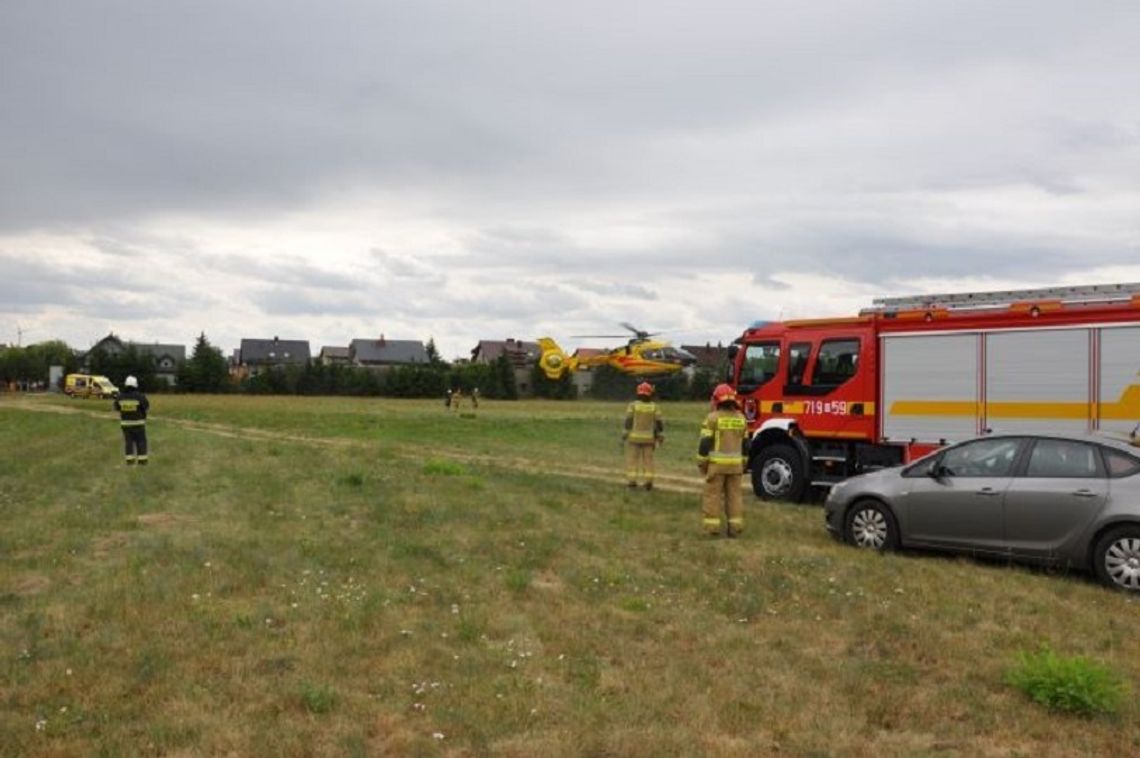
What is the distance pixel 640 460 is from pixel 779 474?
8.84ft

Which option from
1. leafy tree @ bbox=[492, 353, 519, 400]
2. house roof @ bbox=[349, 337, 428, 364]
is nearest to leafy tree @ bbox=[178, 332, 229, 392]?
leafy tree @ bbox=[492, 353, 519, 400]

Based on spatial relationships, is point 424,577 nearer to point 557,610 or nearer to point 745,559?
point 557,610

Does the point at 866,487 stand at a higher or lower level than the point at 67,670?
higher

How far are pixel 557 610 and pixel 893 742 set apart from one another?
3.17 metres

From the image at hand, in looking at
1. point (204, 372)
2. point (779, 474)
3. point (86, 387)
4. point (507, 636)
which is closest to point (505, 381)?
point (204, 372)

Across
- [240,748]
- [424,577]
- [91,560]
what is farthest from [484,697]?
[91,560]

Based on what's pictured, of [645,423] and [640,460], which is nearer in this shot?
[645,423]

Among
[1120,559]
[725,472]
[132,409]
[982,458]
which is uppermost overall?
[132,409]

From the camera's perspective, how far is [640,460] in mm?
18094

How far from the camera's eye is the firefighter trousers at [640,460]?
17469 mm

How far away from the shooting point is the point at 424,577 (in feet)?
30.2

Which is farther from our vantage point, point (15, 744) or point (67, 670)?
point (67, 670)

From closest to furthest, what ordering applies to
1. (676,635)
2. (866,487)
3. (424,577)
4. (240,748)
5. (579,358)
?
(240,748) < (676,635) < (424,577) < (866,487) < (579,358)

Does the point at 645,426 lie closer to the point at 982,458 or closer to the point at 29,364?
the point at 982,458
